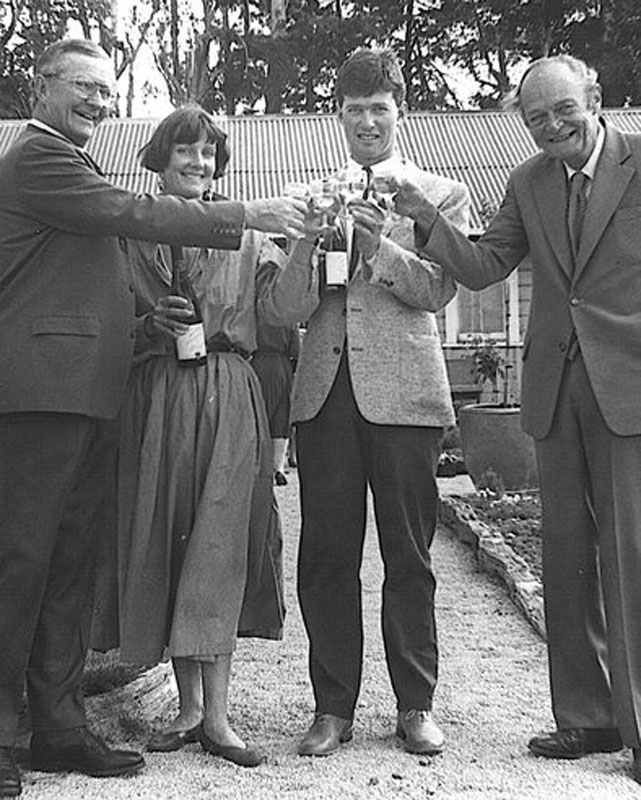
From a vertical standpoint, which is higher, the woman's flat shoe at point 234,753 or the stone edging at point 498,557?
the stone edging at point 498,557

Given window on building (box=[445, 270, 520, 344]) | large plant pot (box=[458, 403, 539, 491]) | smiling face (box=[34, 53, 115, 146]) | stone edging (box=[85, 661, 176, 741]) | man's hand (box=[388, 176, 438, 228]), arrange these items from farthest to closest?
window on building (box=[445, 270, 520, 344]) < large plant pot (box=[458, 403, 539, 491]) < stone edging (box=[85, 661, 176, 741]) < man's hand (box=[388, 176, 438, 228]) < smiling face (box=[34, 53, 115, 146])

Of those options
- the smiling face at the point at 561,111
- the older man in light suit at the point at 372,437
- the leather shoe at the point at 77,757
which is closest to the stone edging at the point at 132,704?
the leather shoe at the point at 77,757

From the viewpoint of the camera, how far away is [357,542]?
3795 mm

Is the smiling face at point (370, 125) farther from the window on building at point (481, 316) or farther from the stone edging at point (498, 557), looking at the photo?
the window on building at point (481, 316)

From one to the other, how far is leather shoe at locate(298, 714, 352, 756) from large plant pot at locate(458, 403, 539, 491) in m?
5.52

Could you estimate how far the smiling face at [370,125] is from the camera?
3.72 meters

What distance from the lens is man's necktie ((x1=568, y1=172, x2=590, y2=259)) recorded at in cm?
367

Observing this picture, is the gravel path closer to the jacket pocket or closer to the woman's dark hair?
the jacket pocket


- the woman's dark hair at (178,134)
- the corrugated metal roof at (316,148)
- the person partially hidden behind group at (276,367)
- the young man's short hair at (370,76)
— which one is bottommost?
the person partially hidden behind group at (276,367)

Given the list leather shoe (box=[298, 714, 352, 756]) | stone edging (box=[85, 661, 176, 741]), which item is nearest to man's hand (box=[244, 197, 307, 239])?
leather shoe (box=[298, 714, 352, 756])

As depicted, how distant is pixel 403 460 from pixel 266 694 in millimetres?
1323

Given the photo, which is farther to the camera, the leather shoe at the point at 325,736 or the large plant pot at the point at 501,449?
the large plant pot at the point at 501,449

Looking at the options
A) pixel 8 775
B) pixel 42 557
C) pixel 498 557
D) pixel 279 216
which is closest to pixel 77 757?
pixel 8 775

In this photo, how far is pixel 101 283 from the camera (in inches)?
138
